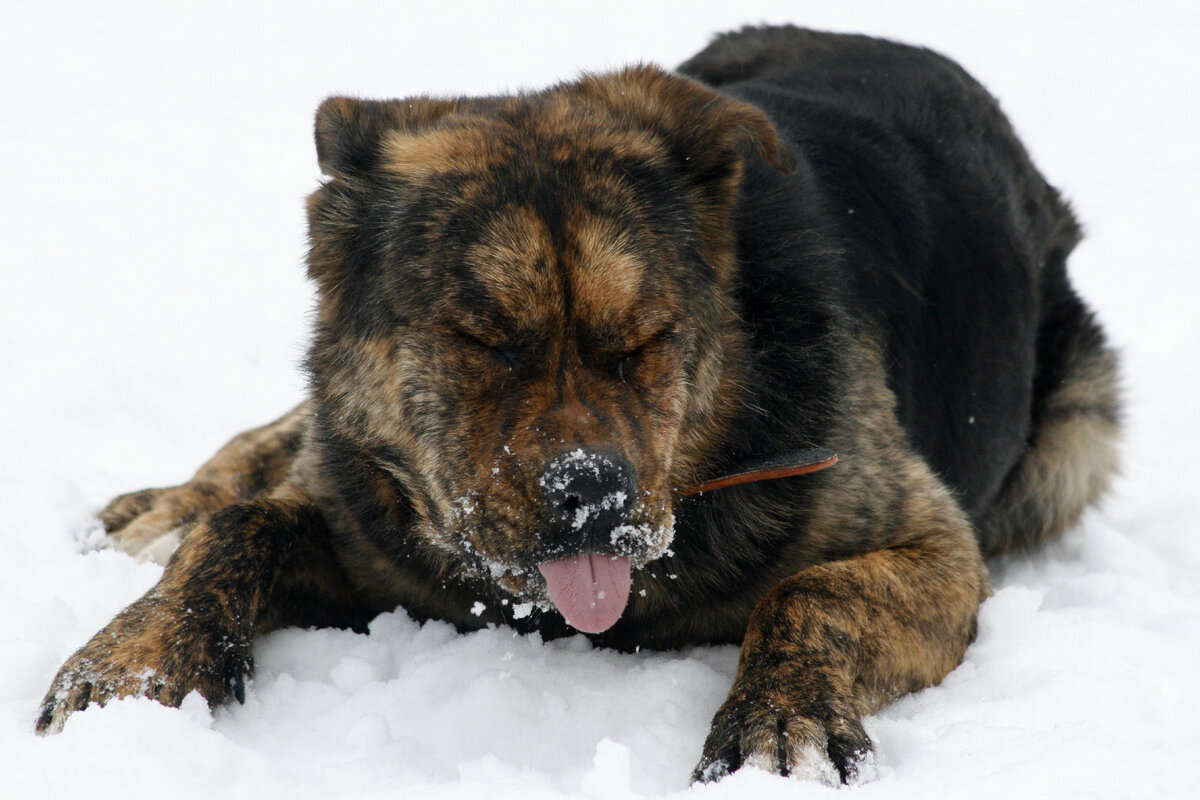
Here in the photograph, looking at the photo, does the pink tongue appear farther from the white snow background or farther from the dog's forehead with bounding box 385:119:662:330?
the dog's forehead with bounding box 385:119:662:330

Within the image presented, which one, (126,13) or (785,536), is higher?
(126,13)

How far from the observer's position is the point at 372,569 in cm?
400

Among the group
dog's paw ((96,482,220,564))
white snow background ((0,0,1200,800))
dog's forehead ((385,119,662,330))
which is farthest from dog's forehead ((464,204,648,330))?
dog's paw ((96,482,220,564))

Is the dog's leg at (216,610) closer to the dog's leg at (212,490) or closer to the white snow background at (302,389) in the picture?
the white snow background at (302,389)

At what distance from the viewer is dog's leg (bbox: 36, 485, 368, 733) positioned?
10.5 ft

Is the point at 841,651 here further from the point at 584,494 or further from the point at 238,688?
the point at 238,688

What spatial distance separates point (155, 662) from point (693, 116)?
218 cm

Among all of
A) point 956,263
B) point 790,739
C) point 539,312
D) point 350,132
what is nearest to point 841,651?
point 790,739

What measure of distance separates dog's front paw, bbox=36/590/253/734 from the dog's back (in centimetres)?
215

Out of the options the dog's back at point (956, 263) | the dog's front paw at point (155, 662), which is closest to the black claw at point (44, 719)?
the dog's front paw at point (155, 662)

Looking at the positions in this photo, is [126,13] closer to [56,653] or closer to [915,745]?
[56,653]

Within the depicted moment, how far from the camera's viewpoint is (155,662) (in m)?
3.24

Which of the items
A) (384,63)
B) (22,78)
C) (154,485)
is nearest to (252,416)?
(154,485)

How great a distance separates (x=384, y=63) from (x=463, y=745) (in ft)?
39.8
